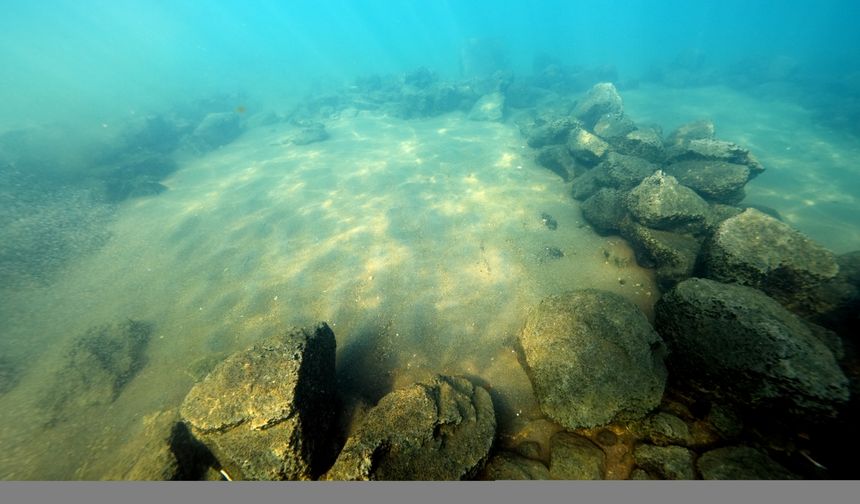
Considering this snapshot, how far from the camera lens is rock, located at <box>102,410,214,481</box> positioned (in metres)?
2.92

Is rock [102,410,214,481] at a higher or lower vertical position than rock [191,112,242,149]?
higher

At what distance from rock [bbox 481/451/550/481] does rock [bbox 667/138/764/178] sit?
8.55m

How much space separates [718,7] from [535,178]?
12850 cm

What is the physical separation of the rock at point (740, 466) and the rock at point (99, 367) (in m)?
7.16

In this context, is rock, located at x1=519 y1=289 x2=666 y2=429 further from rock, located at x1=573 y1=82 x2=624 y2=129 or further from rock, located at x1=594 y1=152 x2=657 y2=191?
rock, located at x1=573 y1=82 x2=624 y2=129

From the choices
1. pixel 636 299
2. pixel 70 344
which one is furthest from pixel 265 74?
pixel 636 299

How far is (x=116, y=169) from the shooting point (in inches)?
464

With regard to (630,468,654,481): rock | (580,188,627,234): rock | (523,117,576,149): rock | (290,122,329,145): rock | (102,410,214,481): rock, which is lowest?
(290,122,329,145): rock

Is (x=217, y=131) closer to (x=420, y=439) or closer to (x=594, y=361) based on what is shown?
(x=420, y=439)

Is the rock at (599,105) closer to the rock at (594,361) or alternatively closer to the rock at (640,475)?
the rock at (594,361)

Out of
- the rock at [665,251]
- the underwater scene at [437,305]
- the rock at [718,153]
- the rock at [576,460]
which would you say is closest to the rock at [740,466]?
the underwater scene at [437,305]

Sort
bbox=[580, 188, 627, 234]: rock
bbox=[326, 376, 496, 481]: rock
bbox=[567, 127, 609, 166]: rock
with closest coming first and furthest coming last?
bbox=[326, 376, 496, 481]: rock
bbox=[580, 188, 627, 234]: rock
bbox=[567, 127, 609, 166]: rock

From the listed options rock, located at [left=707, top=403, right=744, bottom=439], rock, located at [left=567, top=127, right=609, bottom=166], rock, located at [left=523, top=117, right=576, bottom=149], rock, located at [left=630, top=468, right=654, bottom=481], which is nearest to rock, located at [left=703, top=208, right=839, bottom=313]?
rock, located at [left=707, top=403, right=744, bottom=439]

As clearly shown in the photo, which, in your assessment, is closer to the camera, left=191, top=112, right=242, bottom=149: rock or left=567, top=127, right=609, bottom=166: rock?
left=567, top=127, right=609, bottom=166: rock
